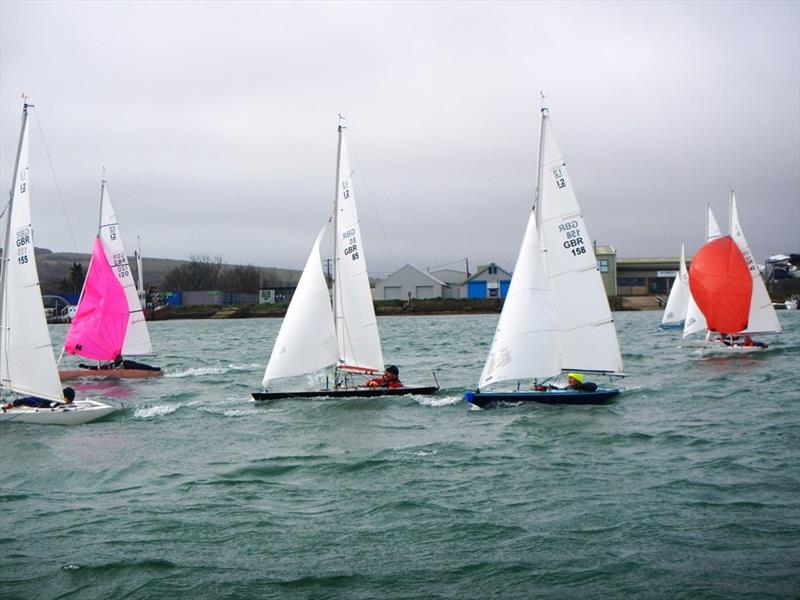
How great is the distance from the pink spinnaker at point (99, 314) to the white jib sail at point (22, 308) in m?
12.6

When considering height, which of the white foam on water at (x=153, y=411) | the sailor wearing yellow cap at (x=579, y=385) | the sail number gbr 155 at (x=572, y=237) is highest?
the sail number gbr 155 at (x=572, y=237)

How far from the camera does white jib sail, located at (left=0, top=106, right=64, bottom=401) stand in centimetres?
1892

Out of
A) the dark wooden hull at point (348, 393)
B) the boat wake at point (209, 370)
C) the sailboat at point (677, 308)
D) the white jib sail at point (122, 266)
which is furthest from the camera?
the sailboat at point (677, 308)

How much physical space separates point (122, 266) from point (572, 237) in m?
18.8

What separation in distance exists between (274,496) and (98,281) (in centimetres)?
2100

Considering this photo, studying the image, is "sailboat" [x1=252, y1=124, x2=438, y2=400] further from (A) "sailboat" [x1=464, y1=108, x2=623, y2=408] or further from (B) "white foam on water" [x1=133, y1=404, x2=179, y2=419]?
(A) "sailboat" [x1=464, y1=108, x2=623, y2=408]

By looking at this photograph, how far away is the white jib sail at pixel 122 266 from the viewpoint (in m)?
32.9

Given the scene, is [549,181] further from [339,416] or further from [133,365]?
[133,365]

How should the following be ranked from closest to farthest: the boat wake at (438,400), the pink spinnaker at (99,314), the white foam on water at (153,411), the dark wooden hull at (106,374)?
the white foam on water at (153,411) → the boat wake at (438,400) → the dark wooden hull at (106,374) → the pink spinnaker at (99,314)

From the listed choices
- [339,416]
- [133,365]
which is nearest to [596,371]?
[339,416]

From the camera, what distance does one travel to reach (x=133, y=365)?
108 feet

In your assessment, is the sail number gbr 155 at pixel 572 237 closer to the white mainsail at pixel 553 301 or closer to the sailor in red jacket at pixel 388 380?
the white mainsail at pixel 553 301

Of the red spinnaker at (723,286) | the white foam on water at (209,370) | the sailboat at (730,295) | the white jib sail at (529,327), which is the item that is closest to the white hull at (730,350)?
the sailboat at (730,295)

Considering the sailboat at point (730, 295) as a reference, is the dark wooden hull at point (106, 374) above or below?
below
